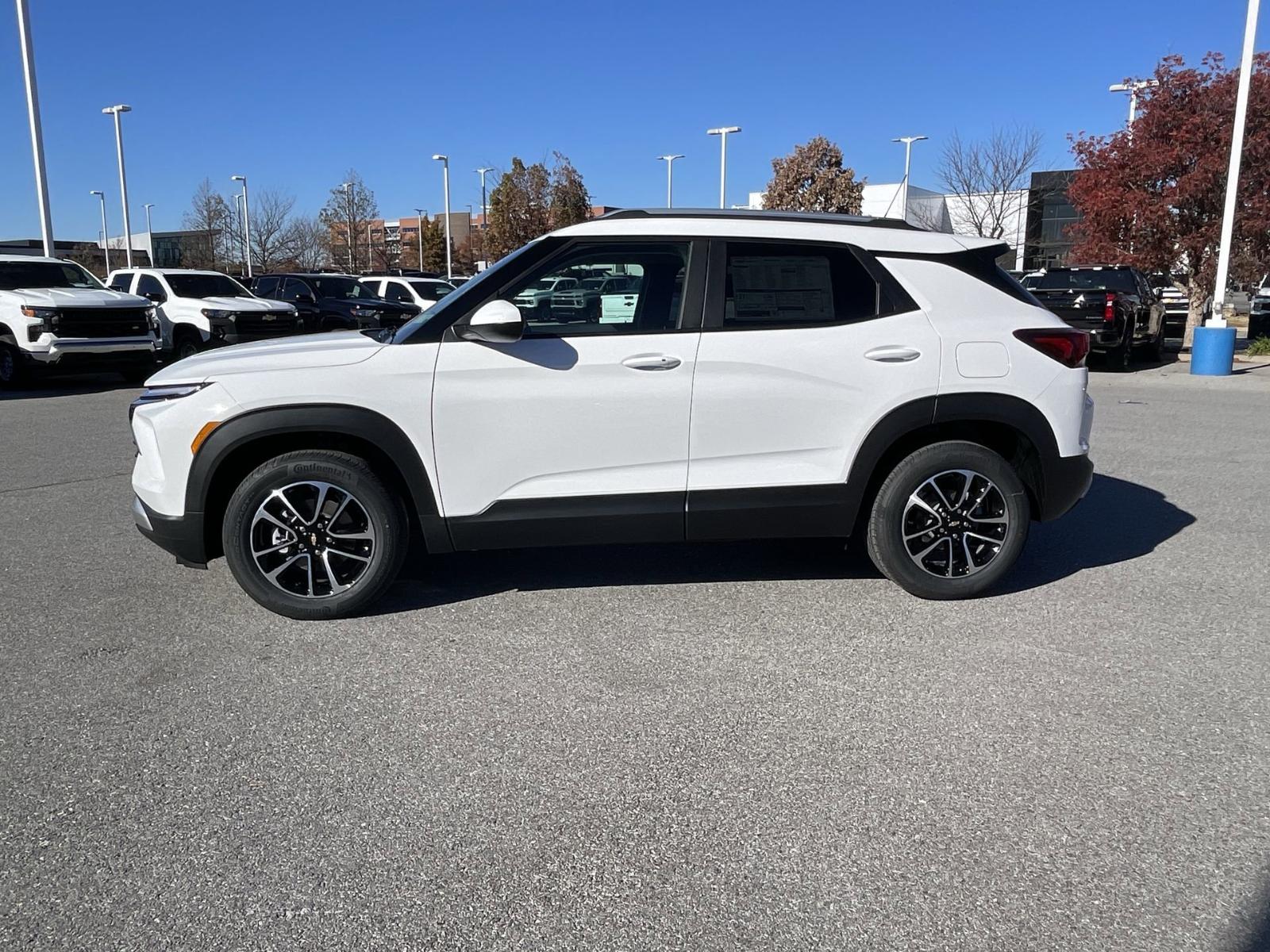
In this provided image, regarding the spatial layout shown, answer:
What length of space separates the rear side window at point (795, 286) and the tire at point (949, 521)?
0.79 m

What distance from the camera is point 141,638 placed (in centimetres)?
448

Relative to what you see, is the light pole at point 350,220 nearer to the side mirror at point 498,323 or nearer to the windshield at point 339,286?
the windshield at point 339,286

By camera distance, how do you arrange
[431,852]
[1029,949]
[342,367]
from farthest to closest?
[342,367] → [431,852] → [1029,949]

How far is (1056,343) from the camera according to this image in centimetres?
485

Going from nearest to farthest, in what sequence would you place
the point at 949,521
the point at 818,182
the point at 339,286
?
the point at 949,521 → the point at 339,286 → the point at 818,182

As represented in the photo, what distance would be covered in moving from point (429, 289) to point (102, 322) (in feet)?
25.9

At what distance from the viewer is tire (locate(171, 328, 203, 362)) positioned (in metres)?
17.5

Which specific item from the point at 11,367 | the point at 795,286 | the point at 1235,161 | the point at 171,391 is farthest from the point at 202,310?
the point at 1235,161

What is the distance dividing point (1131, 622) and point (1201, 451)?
17.9ft

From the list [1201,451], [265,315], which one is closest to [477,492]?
[1201,451]

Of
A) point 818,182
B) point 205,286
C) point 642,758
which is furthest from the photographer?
point 818,182

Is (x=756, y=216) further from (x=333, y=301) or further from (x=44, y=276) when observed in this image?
(x=333, y=301)

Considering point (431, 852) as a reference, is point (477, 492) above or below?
above

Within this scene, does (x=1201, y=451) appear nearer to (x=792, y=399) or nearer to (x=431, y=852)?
(x=792, y=399)
